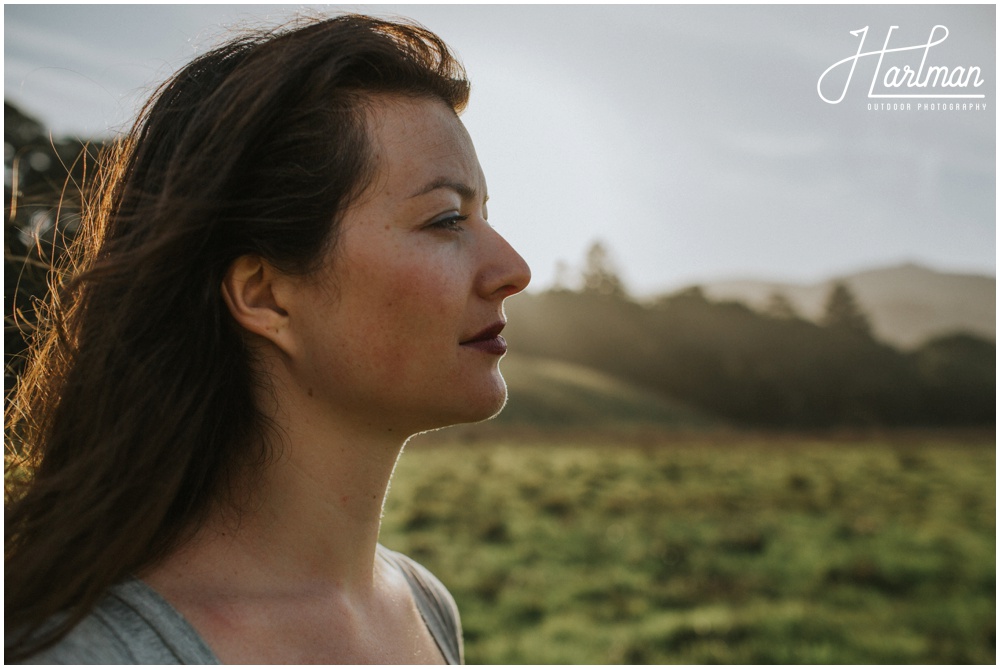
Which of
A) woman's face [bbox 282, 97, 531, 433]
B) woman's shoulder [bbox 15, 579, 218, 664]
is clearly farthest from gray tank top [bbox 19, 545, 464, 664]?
woman's face [bbox 282, 97, 531, 433]

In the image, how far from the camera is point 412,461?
15.4m

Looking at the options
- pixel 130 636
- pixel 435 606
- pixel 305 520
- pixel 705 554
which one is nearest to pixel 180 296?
pixel 305 520

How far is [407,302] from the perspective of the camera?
1.86 metres

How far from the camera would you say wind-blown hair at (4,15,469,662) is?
1.66m

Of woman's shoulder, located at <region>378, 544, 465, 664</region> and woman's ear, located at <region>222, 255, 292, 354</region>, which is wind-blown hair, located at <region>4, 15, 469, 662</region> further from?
woman's shoulder, located at <region>378, 544, 465, 664</region>

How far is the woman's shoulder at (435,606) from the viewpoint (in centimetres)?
225

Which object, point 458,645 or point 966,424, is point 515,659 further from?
point 966,424

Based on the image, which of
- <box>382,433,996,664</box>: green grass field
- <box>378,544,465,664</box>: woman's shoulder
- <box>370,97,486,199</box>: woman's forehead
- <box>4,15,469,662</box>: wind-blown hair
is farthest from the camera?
<box>382,433,996,664</box>: green grass field

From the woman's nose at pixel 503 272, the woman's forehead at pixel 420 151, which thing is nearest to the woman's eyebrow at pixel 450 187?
the woman's forehead at pixel 420 151

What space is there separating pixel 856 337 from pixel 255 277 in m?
33.2

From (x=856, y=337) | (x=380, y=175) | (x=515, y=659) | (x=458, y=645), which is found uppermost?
(x=856, y=337)

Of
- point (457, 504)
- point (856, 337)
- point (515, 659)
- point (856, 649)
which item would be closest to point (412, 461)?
point (457, 504)

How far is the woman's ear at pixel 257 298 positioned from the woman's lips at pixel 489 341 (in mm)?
458

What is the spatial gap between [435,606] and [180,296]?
3.90 feet
